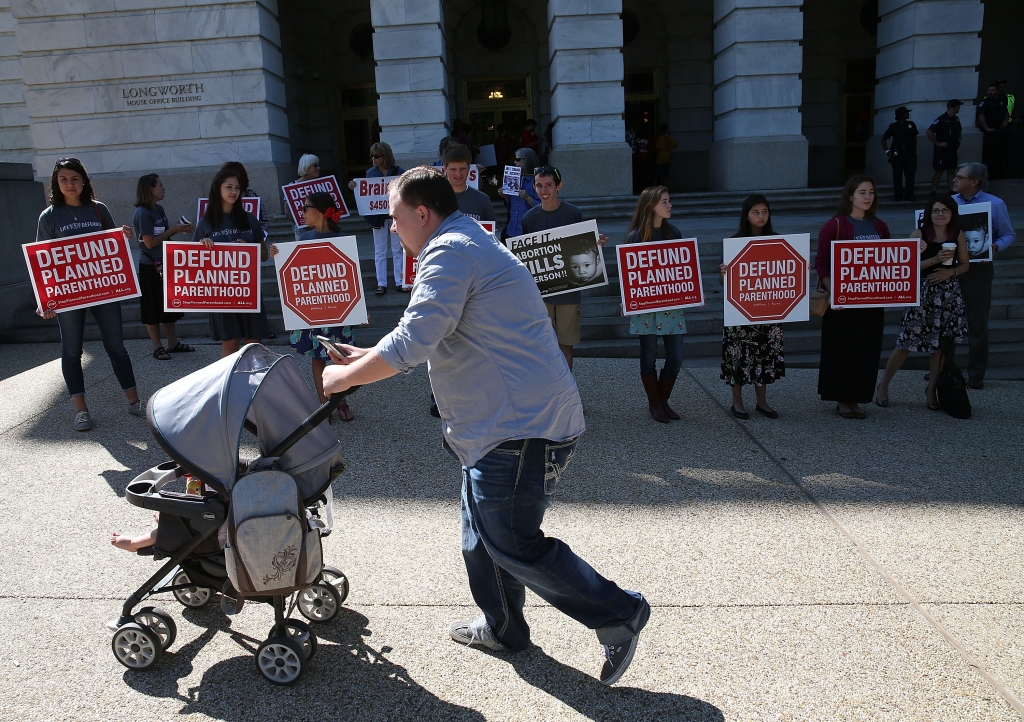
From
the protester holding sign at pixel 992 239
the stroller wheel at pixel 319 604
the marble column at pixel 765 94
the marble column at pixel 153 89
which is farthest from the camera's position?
the marble column at pixel 765 94

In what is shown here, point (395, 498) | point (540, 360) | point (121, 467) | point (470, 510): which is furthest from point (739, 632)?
point (121, 467)

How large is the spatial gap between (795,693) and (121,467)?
15.3 feet

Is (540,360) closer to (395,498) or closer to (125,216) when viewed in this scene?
(395,498)

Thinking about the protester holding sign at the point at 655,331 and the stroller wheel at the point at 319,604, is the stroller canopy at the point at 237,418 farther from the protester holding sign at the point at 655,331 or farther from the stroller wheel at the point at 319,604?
the protester holding sign at the point at 655,331

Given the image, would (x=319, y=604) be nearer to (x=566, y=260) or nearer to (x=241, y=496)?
(x=241, y=496)

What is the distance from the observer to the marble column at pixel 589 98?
15.6 meters

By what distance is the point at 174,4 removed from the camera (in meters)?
14.8

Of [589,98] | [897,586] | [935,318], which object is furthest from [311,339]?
[589,98]

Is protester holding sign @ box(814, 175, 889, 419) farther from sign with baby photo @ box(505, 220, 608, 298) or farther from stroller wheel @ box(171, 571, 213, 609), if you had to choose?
stroller wheel @ box(171, 571, 213, 609)

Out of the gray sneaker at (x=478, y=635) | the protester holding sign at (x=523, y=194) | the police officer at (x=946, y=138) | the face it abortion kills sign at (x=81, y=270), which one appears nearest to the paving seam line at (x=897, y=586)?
the gray sneaker at (x=478, y=635)

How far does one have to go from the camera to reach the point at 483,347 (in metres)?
2.80

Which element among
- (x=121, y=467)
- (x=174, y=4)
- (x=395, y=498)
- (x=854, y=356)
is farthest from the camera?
(x=174, y=4)

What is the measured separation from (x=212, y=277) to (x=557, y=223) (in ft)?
9.73

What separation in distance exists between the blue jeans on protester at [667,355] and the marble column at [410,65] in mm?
9912
